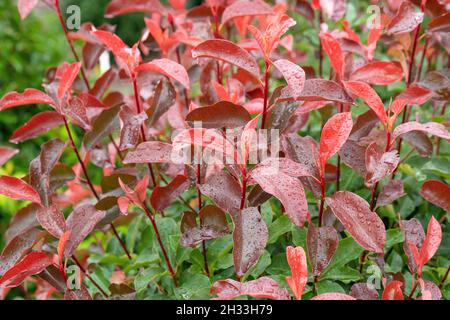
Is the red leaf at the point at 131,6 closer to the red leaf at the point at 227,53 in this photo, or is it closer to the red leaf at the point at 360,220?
the red leaf at the point at 227,53

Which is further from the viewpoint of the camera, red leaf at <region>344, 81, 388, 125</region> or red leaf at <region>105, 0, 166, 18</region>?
red leaf at <region>105, 0, 166, 18</region>

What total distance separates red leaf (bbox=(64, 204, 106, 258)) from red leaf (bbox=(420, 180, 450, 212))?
0.55 m

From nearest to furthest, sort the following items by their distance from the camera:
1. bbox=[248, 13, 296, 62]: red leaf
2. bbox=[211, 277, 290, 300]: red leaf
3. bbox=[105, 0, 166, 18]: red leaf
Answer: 1. bbox=[211, 277, 290, 300]: red leaf
2. bbox=[248, 13, 296, 62]: red leaf
3. bbox=[105, 0, 166, 18]: red leaf

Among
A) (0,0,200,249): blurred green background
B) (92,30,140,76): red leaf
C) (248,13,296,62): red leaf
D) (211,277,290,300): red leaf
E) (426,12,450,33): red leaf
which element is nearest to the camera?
(211,277,290,300): red leaf

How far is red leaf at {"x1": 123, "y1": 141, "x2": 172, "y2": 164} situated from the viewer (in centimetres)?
93

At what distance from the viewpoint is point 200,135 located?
827 millimetres

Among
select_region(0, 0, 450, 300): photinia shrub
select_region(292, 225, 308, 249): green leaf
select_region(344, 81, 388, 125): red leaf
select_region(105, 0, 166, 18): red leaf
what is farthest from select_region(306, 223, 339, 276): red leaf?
select_region(105, 0, 166, 18): red leaf

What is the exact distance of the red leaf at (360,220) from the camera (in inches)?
33.8

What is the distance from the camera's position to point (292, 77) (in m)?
0.86

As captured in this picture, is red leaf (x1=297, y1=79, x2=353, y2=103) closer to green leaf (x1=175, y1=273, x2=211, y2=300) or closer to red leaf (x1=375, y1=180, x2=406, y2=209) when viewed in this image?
red leaf (x1=375, y1=180, x2=406, y2=209)

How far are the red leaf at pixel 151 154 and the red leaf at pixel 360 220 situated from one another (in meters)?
0.26

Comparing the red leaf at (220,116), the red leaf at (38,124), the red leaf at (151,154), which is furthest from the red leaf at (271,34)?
the red leaf at (38,124)
